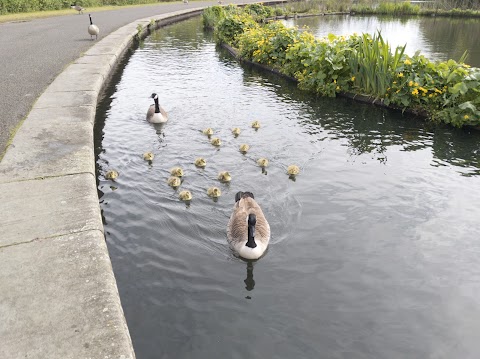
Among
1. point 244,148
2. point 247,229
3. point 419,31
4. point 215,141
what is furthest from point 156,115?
point 419,31

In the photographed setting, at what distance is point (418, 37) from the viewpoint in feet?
93.5

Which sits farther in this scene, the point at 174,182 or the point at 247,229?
the point at 174,182

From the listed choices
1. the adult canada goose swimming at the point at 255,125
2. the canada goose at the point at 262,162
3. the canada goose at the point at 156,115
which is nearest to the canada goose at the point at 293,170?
the canada goose at the point at 262,162

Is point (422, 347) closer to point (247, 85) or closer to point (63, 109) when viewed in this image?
point (63, 109)

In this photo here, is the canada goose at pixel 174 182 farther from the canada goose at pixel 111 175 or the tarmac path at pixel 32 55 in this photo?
the tarmac path at pixel 32 55

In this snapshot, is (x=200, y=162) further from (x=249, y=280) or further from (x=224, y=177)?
(x=249, y=280)

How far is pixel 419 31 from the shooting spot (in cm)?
3152

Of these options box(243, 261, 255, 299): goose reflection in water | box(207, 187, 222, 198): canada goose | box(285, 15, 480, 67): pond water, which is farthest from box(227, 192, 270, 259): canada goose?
box(285, 15, 480, 67): pond water

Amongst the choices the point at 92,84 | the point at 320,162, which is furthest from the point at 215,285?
the point at 92,84

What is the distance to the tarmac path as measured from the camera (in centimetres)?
1013

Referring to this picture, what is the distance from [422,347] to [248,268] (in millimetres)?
2409

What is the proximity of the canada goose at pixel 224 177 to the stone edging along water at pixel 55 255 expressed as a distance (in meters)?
2.47

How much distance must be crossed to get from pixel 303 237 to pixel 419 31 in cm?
3014

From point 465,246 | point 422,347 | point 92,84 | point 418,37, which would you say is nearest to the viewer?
point 422,347
